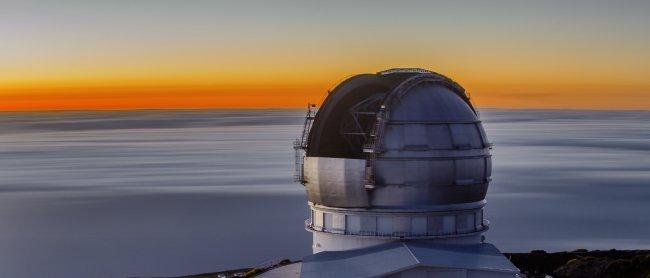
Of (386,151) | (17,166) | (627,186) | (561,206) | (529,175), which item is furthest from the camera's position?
(17,166)

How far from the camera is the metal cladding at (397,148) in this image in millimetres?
38812

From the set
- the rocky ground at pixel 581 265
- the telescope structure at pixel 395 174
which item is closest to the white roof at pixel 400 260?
the telescope structure at pixel 395 174

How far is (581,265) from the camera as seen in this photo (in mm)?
52031

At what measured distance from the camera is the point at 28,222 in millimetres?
99750

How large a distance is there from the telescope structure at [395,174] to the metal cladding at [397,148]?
4cm

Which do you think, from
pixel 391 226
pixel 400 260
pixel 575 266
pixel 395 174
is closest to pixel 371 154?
pixel 395 174

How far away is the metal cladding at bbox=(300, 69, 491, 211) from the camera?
127ft

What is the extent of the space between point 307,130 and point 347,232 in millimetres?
5750

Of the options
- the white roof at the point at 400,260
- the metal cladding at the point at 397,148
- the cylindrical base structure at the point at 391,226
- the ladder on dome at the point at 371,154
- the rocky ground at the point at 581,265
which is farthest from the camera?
the rocky ground at the point at 581,265

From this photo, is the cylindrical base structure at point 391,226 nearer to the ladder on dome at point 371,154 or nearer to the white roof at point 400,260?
the white roof at point 400,260

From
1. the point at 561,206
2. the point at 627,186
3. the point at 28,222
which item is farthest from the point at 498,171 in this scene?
the point at 28,222

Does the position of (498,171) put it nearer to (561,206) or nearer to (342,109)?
(561,206)

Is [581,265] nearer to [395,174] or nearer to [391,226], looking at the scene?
[391,226]

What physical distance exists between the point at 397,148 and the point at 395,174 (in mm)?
1149
